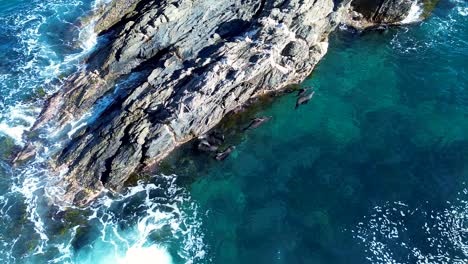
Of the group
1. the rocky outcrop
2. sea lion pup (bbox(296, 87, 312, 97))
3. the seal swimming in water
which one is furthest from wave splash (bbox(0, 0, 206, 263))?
sea lion pup (bbox(296, 87, 312, 97))

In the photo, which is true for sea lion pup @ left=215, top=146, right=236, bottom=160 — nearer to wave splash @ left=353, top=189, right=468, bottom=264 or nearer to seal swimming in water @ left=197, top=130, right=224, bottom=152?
seal swimming in water @ left=197, top=130, right=224, bottom=152

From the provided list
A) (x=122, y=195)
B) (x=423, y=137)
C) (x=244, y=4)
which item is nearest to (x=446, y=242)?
(x=423, y=137)

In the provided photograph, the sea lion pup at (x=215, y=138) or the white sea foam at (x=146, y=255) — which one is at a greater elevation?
the sea lion pup at (x=215, y=138)

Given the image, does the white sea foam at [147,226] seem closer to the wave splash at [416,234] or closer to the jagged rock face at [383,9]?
the wave splash at [416,234]

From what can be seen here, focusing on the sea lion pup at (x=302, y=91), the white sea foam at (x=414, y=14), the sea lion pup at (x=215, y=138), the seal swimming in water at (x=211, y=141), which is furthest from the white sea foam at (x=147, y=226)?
the white sea foam at (x=414, y=14)

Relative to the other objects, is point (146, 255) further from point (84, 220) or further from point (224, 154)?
point (224, 154)
